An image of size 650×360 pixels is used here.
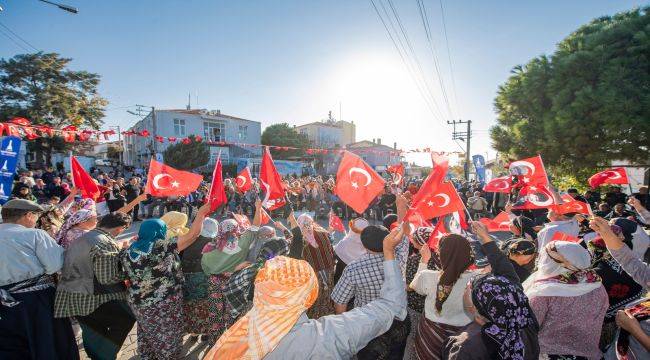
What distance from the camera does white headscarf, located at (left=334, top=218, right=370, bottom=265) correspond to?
12.4ft

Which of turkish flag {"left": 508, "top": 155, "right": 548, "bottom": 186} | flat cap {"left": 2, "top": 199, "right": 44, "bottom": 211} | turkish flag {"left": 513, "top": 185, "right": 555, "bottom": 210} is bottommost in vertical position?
turkish flag {"left": 513, "top": 185, "right": 555, "bottom": 210}

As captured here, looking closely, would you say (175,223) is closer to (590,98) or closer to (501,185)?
(501,185)

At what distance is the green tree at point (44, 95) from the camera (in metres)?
24.7

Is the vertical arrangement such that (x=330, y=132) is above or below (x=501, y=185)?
above

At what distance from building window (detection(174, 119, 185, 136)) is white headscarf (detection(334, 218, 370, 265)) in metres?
37.6

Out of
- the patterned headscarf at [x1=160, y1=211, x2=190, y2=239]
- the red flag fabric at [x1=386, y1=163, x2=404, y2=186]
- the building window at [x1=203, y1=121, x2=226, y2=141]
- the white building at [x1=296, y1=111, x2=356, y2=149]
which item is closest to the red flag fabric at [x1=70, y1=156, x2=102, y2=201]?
the patterned headscarf at [x1=160, y1=211, x2=190, y2=239]

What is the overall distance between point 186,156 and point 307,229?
3034cm

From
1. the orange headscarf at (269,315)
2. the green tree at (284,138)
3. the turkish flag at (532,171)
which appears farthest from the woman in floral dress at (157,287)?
the green tree at (284,138)

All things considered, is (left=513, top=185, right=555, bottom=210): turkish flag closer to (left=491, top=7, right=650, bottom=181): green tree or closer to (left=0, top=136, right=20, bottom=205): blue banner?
(left=491, top=7, right=650, bottom=181): green tree

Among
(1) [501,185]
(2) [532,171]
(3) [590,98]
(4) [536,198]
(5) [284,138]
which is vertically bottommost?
(4) [536,198]

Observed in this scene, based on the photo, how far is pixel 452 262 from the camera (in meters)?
2.42

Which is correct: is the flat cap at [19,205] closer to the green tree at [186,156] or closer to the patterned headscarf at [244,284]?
the patterned headscarf at [244,284]

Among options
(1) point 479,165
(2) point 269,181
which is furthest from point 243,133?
(2) point 269,181

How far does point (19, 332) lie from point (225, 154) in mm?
32058
